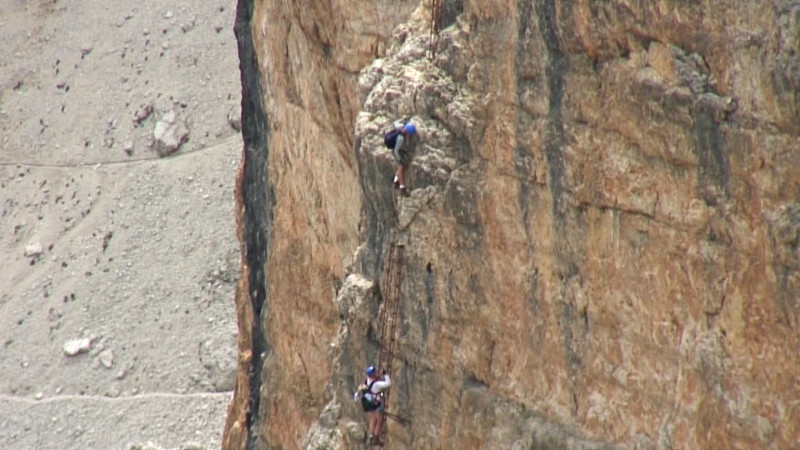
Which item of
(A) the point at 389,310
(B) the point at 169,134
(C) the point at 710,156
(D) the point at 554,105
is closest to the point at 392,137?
(D) the point at 554,105

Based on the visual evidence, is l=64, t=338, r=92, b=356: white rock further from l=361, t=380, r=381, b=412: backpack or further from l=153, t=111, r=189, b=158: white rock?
l=361, t=380, r=381, b=412: backpack

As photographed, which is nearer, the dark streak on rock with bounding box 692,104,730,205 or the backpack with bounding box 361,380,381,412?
the dark streak on rock with bounding box 692,104,730,205

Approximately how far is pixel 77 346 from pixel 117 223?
639 cm

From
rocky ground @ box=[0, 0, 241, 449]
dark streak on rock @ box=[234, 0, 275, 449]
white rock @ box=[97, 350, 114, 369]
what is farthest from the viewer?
white rock @ box=[97, 350, 114, 369]

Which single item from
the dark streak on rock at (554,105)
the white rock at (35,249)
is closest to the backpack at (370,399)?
the dark streak on rock at (554,105)

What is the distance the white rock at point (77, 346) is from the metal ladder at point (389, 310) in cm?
3474

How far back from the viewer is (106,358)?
59.6 m

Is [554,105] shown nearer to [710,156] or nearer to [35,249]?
[710,156]

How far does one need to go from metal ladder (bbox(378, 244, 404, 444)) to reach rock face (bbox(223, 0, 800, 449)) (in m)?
0.12

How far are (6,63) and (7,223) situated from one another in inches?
446

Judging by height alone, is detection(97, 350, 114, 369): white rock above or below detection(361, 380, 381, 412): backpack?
below

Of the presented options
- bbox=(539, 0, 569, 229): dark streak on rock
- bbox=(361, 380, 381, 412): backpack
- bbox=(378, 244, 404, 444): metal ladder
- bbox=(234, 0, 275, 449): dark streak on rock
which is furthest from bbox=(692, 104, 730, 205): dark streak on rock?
bbox=(234, 0, 275, 449): dark streak on rock

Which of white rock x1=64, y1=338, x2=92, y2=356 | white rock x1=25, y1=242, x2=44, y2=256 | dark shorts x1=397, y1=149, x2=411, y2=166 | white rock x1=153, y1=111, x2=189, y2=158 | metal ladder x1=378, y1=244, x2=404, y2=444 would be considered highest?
dark shorts x1=397, y1=149, x2=411, y2=166

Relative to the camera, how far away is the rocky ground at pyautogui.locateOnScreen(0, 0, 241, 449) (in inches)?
2272
